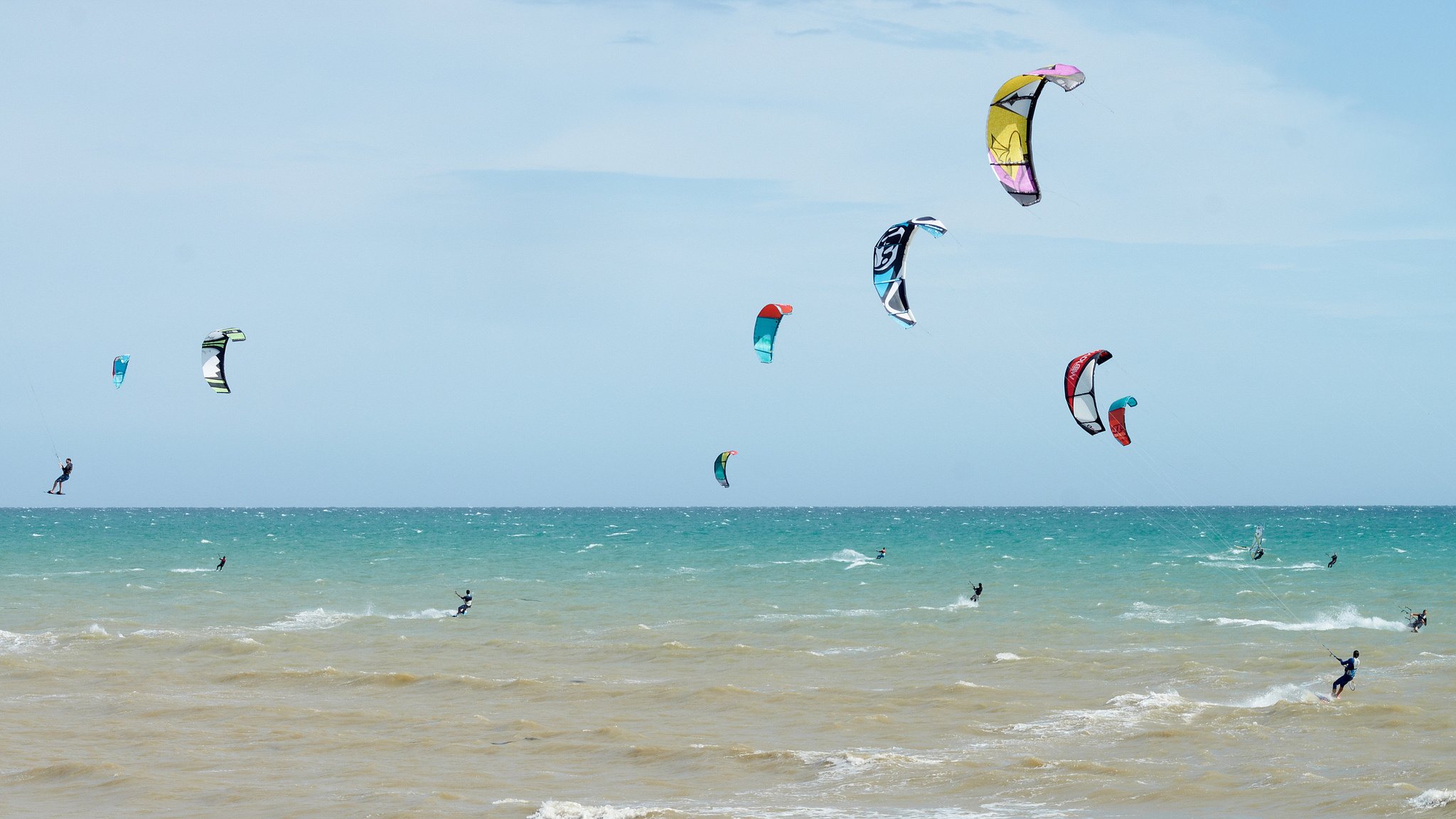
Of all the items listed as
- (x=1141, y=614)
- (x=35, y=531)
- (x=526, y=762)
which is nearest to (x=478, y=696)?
(x=526, y=762)

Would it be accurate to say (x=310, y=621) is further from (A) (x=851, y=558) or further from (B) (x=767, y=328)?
(A) (x=851, y=558)

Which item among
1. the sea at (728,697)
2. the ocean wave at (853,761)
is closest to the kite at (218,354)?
the sea at (728,697)

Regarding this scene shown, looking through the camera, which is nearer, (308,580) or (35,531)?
(308,580)

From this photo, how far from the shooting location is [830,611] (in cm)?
3303

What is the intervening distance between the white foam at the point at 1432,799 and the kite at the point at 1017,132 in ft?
26.3

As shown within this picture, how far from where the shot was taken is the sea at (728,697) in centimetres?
1414

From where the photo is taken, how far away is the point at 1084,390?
21.6 m

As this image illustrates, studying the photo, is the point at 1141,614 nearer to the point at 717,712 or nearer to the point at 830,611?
the point at 830,611

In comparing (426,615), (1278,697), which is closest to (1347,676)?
(1278,697)

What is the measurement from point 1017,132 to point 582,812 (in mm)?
10140

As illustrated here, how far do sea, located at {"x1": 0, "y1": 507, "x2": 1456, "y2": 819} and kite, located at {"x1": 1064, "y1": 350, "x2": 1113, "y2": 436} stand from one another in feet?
14.5

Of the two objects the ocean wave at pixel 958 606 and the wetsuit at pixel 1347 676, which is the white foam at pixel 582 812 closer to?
the wetsuit at pixel 1347 676

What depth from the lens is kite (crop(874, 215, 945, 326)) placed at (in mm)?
19125

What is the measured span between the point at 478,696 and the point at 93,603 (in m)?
19.4
